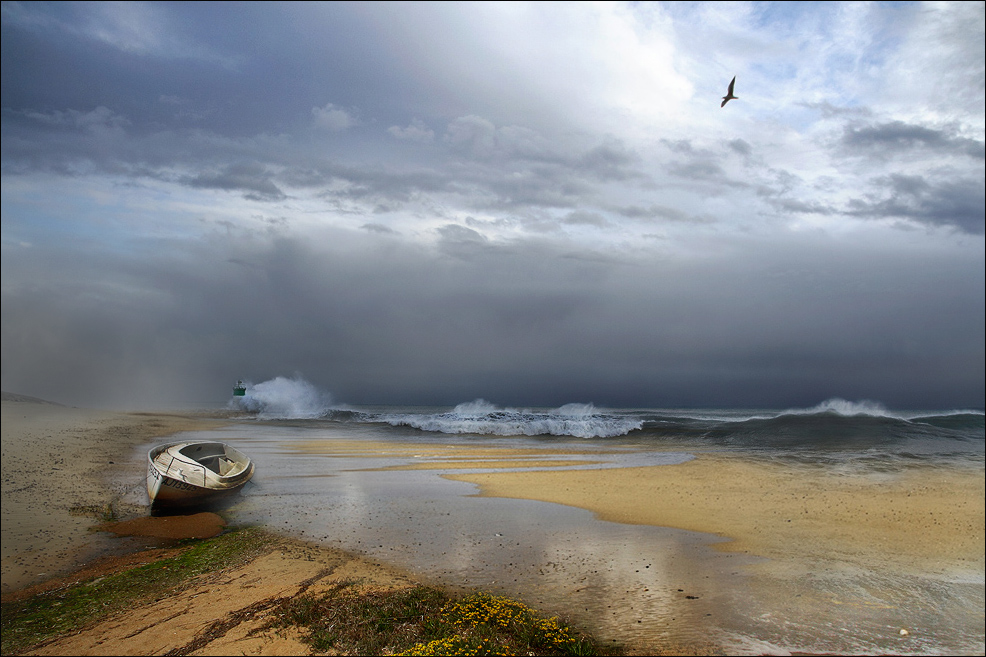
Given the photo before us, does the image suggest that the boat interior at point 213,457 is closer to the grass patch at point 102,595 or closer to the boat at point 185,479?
the boat at point 185,479

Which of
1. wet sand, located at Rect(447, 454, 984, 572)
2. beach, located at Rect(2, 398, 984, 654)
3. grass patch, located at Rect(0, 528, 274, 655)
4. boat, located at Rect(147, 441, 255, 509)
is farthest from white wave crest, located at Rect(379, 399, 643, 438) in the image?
grass patch, located at Rect(0, 528, 274, 655)

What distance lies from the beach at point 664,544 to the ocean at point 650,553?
75mm

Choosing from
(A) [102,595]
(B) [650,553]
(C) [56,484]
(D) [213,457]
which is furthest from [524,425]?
(A) [102,595]

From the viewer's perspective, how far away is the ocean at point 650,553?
8.32 metres

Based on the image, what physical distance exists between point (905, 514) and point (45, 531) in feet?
78.9

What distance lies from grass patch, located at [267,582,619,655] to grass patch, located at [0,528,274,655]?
325 centimetres

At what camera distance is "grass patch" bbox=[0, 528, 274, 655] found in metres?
7.82

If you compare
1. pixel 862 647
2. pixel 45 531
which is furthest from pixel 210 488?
pixel 862 647

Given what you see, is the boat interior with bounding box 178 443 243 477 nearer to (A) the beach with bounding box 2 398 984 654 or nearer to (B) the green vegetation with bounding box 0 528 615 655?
(A) the beach with bounding box 2 398 984 654

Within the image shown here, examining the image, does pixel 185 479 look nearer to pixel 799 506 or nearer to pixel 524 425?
pixel 799 506

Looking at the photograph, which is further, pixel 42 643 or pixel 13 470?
pixel 13 470

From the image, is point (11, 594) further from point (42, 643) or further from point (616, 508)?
point (616, 508)

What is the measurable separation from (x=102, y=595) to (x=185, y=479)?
251 inches

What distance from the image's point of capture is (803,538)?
42.8 ft
